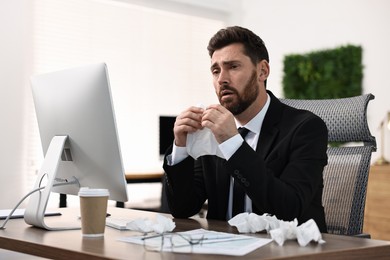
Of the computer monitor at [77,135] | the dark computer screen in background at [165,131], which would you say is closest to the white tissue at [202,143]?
the computer monitor at [77,135]

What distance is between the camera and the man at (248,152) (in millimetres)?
1530

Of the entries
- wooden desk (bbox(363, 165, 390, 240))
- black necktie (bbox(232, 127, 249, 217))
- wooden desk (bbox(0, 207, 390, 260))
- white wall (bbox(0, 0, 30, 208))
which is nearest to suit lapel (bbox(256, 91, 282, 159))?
black necktie (bbox(232, 127, 249, 217))

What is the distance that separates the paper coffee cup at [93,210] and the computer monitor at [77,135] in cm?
18

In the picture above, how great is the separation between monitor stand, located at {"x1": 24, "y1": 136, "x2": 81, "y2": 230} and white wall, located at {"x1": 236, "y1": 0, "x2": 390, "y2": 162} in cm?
375

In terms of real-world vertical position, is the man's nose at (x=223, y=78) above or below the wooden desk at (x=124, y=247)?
above

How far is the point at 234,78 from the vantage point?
1896 millimetres

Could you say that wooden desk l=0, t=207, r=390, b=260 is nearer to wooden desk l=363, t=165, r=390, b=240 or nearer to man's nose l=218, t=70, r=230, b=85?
man's nose l=218, t=70, r=230, b=85

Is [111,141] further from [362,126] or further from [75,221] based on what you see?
[362,126]

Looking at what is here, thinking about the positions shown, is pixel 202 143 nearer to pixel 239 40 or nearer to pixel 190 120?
pixel 190 120

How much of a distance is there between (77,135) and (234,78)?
0.58 meters

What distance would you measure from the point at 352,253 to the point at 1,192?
410 cm

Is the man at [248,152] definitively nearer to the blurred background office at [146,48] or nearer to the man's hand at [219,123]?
the man's hand at [219,123]

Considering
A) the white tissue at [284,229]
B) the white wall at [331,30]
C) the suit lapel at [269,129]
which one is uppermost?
the white wall at [331,30]

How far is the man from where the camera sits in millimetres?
1530
